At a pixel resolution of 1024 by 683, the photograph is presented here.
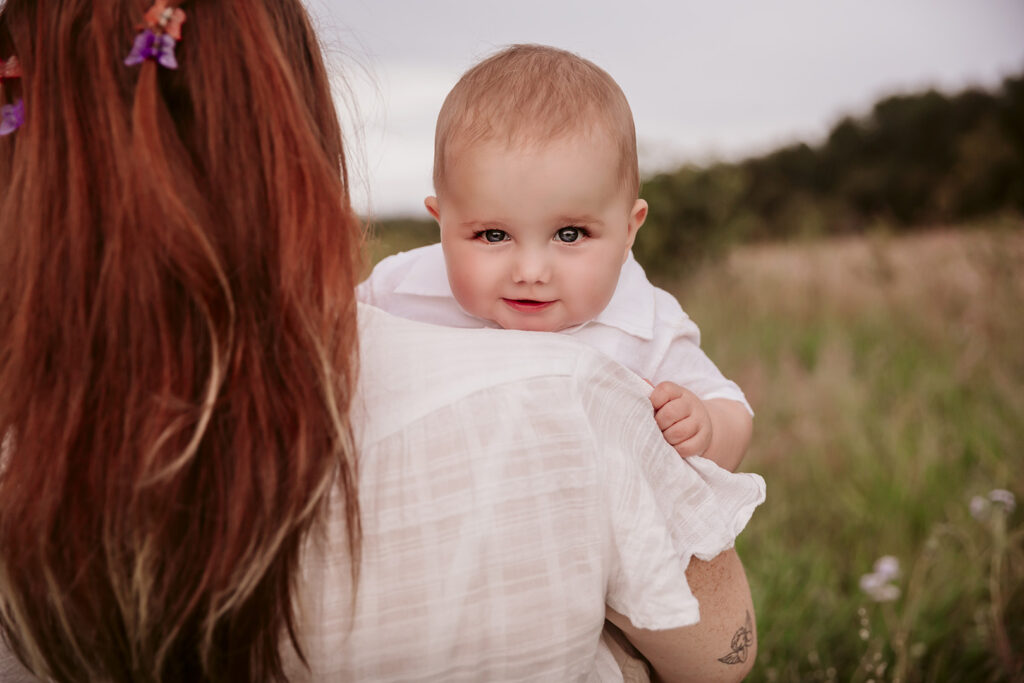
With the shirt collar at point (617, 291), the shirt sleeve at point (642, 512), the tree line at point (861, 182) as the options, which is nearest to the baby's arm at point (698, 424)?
the shirt sleeve at point (642, 512)

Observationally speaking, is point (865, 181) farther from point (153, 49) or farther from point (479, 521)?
point (153, 49)

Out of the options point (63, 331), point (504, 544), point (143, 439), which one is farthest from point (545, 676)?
point (63, 331)

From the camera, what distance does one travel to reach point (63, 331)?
94cm

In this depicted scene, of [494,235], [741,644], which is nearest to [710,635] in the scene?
[741,644]

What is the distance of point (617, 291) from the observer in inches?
68.0

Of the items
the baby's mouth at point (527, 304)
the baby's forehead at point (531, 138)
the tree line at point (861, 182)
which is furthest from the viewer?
the tree line at point (861, 182)

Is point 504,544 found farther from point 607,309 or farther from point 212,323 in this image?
point 607,309

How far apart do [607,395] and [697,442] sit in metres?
0.32

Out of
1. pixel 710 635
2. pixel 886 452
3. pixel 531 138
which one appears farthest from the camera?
→ pixel 886 452

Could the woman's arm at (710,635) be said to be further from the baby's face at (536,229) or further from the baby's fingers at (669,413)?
the baby's face at (536,229)

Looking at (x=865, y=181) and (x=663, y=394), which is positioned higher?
(x=663, y=394)

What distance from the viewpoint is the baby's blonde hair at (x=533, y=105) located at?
58.8 inches

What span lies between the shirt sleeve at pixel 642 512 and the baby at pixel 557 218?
6.3 inches

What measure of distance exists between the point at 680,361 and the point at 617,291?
20 centimetres
